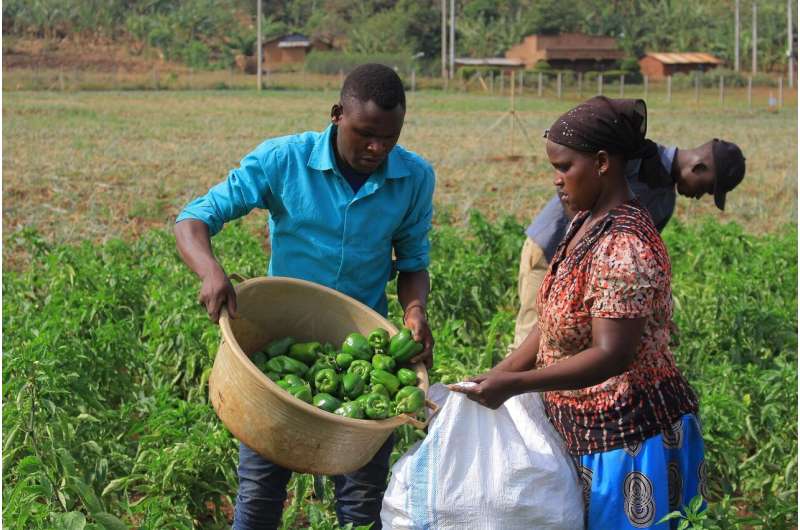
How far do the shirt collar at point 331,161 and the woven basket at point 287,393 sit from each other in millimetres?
320

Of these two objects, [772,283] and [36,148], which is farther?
[36,148]

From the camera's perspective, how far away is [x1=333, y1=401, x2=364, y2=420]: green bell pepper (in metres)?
A: 2.65

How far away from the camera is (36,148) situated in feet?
50.6

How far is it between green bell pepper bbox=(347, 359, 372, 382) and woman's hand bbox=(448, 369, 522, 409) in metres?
0.39

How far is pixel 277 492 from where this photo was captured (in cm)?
311

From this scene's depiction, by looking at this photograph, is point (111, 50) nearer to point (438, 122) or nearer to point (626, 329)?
point (438, 122)

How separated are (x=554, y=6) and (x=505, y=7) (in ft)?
12.9

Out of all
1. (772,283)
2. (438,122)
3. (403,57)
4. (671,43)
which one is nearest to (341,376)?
(772,283)

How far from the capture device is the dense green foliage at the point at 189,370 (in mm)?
3750

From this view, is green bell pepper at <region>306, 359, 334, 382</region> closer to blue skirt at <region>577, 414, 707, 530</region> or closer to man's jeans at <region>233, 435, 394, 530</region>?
man's jeans at <region>233, 435, 394, 530</region>

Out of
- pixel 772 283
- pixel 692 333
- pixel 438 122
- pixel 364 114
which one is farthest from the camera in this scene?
pixel 438 122

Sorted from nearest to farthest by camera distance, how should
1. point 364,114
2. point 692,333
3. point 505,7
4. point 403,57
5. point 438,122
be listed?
point 364,114 < point 692,333 < point 438,122 < point 403,57 < point 505,7

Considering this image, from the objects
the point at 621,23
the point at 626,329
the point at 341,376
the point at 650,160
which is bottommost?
the point at 341,376

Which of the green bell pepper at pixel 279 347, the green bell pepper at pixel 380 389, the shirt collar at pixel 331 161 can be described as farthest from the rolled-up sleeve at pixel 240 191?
the green bell pepper at pixel 380 389
